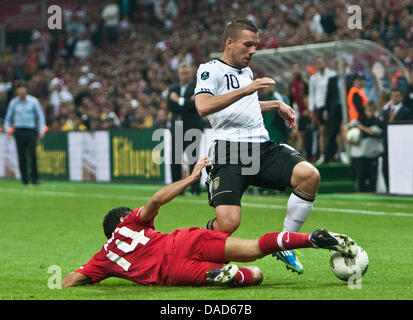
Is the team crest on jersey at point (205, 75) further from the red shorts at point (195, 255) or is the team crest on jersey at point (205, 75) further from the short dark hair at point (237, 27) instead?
the red shorts at point (195, 255)

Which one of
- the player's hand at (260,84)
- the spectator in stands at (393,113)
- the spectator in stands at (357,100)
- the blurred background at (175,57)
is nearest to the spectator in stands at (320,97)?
the blurred background at (175,57)

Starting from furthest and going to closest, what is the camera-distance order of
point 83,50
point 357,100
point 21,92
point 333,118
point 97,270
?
1. point 83,50
2. point 21,92
3. point 333,118
4. point 357,100
5. point 97,270

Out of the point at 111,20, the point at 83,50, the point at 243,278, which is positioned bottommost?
the point at 243,278

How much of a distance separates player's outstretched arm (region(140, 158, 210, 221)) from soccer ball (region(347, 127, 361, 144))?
9443 mm

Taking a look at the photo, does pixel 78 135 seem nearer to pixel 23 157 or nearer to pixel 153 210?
pixel 23 157

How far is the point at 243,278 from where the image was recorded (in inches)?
266

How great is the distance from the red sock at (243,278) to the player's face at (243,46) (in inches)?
69.0

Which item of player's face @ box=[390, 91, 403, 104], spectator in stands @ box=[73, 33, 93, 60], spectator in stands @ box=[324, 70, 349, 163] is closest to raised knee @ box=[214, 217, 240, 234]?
player's face @ box=[390, 91, 403, 104]

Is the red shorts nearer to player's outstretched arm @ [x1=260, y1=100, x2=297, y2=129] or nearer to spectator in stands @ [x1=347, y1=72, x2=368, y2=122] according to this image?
player's outstretched arm @ [x1=260, y1=100, x2=297, y2=129]

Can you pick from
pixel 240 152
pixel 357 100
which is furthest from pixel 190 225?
pixel 357 100

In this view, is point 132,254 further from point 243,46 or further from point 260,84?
point 243,46

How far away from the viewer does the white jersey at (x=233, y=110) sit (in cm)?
740

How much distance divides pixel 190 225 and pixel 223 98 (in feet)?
15.7
